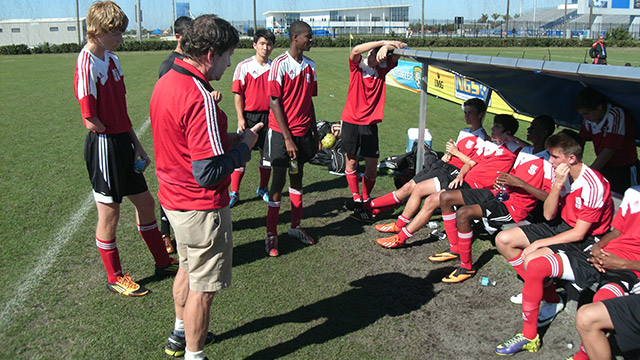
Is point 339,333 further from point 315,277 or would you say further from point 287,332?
point 315,277

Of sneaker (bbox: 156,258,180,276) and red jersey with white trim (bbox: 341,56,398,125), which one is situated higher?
red jersey with white trim (bbox: 341,56,398,125)

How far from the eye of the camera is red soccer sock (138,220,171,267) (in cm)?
423

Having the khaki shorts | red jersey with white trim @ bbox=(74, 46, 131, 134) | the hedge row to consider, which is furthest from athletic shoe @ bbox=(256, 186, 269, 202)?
the hedge row

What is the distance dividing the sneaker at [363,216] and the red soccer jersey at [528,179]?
5.75 ft

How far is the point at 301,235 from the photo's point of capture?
5203 millimetres

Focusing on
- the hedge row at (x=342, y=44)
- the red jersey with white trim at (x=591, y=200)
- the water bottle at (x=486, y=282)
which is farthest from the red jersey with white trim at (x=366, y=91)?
the hedge row at (x=342, y=44)

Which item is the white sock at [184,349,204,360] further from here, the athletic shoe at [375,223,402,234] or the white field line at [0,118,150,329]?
the athletic shoe at [375,223,402,234]

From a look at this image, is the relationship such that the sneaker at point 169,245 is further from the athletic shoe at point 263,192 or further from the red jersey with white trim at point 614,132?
the red jersey with white trim at point 614,132

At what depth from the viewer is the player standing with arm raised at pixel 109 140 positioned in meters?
3.61

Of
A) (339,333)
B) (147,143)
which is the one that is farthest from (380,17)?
(339,333)

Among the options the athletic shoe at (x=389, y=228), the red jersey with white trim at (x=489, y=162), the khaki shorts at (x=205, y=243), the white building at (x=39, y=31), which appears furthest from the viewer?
the white building at (x=39, y=31)

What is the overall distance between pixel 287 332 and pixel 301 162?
1920 millimetres

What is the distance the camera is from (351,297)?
412cm

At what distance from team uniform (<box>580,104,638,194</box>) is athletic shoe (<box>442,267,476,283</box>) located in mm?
1706
